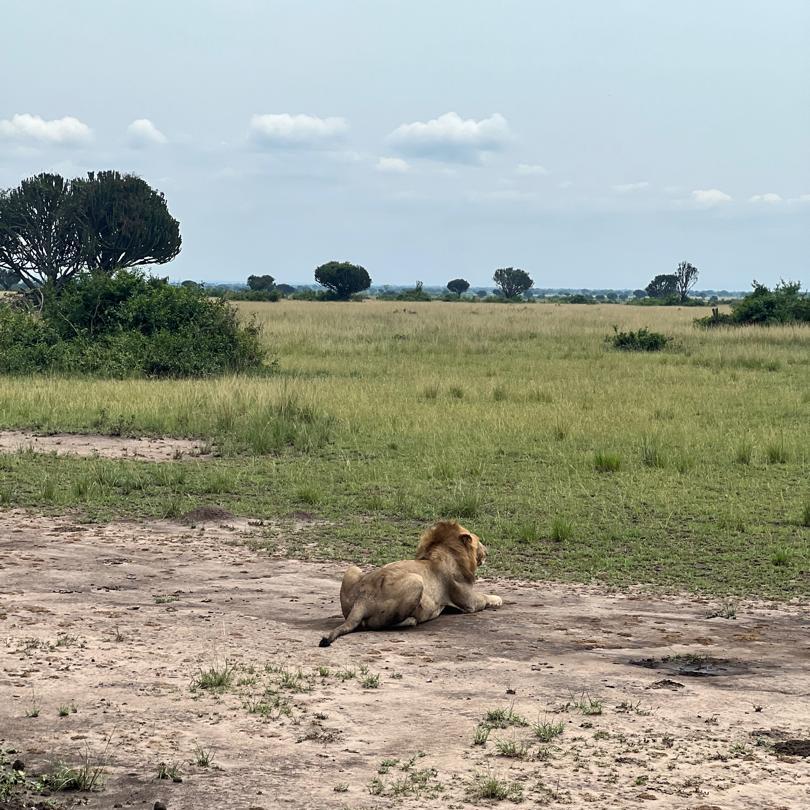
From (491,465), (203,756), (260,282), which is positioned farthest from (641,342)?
(260,282)

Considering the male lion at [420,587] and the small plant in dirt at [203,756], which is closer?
the small plant in dirt at [203,756]

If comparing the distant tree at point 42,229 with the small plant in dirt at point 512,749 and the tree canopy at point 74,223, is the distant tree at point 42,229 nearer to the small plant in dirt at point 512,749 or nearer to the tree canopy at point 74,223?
the tree canopy at point 74,223

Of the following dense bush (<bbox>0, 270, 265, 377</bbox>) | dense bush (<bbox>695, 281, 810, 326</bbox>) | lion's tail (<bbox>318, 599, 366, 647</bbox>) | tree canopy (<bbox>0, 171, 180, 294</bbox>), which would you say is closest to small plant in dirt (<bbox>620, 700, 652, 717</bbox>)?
lion's tail (<bbox>318, 599, 366, 647</bbox>)

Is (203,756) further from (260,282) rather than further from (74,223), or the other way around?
(260,282)

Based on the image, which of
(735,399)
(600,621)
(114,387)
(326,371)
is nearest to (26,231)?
(326,371)

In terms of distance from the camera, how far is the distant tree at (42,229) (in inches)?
1657

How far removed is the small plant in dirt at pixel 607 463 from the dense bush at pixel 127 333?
11.2 m

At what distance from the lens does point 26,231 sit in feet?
140

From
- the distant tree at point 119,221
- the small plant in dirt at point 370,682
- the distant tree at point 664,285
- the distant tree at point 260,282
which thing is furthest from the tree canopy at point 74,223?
the distant tree at point 664,285

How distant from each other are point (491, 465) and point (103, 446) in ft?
14.8

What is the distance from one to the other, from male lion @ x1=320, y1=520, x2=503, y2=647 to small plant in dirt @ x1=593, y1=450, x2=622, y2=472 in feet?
17.1

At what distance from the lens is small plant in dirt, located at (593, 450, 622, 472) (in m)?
12.3

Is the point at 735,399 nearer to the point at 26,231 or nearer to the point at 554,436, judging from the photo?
the point at 554,436

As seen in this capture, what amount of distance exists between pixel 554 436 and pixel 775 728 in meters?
9.35
